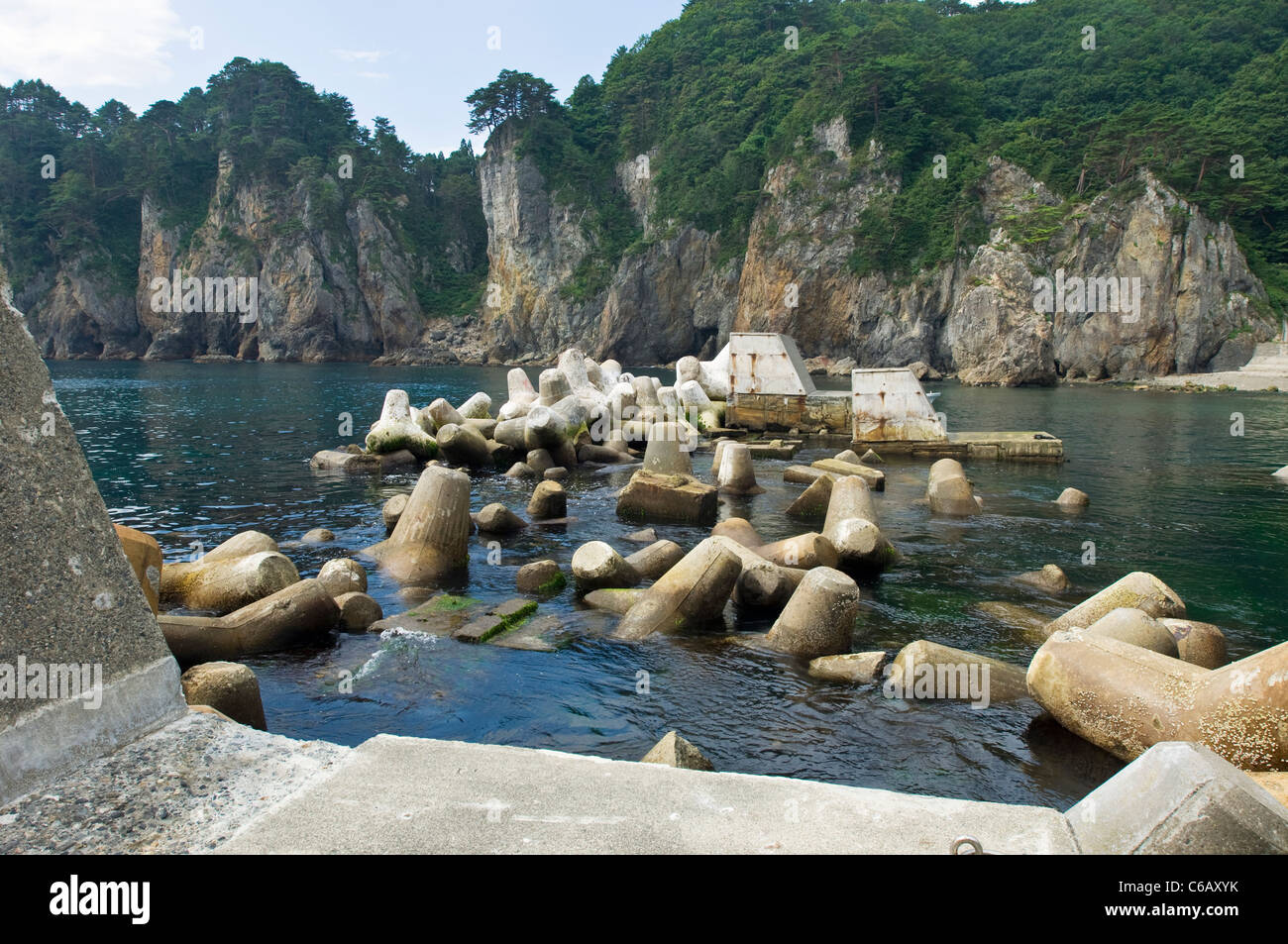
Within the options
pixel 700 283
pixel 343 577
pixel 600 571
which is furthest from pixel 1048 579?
pixel 700 283

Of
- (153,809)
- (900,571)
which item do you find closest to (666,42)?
(900,571)

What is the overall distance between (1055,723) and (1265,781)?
7.76 feet

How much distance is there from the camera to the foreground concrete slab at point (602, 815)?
10.0 feet

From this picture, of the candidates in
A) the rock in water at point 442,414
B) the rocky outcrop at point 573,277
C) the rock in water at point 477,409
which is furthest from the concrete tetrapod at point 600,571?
the rocky outcrop at point 573,277

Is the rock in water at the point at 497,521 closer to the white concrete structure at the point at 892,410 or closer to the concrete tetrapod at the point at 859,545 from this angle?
the concrete tetrapod at the point at 859,545

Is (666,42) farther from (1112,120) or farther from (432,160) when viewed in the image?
(1112,120)

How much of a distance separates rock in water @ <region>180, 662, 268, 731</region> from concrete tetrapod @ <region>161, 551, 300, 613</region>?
323cm

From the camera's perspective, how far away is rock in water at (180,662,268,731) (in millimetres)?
5801

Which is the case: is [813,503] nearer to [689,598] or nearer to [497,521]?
[497,521]

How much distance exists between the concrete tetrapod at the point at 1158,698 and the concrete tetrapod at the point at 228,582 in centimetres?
781

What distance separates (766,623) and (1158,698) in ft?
13.8

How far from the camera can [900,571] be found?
38.5ft

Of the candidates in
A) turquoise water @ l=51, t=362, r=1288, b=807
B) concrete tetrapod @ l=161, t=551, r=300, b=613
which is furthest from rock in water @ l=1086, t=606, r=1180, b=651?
concrete tetrapod @ l=161, t=551, r=300, b=613

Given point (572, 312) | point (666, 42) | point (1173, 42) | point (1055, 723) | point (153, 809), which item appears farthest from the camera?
point (666, 42)
